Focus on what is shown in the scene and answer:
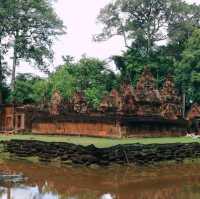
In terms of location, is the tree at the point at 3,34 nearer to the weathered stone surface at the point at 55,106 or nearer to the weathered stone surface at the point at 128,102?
the weathered stone surface at the point at 55,106

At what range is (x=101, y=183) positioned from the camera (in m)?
16.9

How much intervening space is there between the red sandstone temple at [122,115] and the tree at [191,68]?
715cm

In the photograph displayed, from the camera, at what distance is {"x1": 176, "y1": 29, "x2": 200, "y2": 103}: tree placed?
4925cm

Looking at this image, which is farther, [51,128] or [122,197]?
[51,128]

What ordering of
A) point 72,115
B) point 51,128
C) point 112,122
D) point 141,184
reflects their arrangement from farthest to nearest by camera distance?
point 51,128 → point 72,115 → point 112,122 → point 141,184

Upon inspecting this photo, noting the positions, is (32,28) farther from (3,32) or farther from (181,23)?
(181,23)

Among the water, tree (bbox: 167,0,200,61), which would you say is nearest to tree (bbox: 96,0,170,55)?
tree (bbox: 167,0,200,61)

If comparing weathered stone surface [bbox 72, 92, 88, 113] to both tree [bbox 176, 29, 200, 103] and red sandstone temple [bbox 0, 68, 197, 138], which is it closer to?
red sandstone temple [bbox 0, 68, 197, 138]

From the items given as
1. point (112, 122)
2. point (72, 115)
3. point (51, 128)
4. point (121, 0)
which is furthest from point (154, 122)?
point (121, 0)

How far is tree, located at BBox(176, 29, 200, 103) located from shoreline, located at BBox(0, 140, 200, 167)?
24821 mm

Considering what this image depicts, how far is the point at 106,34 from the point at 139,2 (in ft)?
20.6

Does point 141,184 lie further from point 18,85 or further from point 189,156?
point 18,85

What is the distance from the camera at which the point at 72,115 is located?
3859 centimetres

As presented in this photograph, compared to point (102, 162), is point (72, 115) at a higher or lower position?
higher
